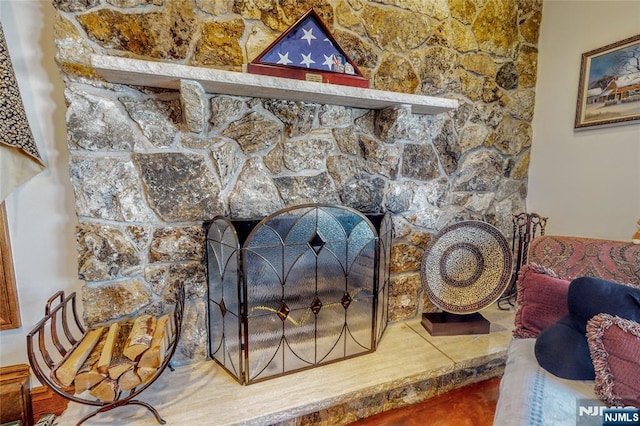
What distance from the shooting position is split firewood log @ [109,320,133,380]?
3.22 feet

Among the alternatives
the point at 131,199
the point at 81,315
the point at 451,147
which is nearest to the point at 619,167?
the point at 451,147

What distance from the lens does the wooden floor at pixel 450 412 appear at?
145 centimetres

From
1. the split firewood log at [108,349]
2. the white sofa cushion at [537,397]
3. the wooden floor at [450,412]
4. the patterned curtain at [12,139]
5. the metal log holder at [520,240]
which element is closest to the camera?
the white sofa cushion at [537,397]

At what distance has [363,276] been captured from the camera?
1.49 m

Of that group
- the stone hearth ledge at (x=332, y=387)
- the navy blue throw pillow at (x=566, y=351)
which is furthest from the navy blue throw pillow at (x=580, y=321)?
the stone hearth ledge at (x=332, y=387)

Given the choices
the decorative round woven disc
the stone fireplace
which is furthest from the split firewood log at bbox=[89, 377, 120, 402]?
the decorative round woven disc

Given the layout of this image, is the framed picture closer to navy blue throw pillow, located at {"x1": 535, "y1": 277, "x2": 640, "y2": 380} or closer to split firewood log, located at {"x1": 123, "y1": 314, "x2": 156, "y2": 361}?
navy blue throw pillow, located at {"x1": 535, "y1": 277, "x2": 640, "y2": 380}

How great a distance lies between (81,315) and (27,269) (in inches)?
11.6

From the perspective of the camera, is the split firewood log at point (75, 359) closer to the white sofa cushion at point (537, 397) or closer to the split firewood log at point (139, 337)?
the split firewood log at point (139, 337)

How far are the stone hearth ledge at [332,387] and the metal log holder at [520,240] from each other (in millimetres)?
391

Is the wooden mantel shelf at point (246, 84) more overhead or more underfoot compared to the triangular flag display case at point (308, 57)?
more underfoot

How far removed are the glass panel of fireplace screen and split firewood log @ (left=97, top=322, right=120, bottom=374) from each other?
38 cm

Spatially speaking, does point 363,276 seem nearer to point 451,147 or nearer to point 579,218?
point 451,147

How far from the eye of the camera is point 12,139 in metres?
1.13
